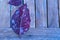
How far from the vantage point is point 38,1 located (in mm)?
1801

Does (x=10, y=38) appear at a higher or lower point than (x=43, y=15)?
lower

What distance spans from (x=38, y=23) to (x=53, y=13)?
0.63 ft

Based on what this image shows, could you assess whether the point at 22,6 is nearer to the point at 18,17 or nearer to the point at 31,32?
the point at 18,17

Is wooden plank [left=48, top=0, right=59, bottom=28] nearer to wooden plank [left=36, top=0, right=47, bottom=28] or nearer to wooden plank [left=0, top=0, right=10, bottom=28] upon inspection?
wooden plank [left=36, top=0, right=47, bottom=28]

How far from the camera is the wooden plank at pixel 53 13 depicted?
1812 mm

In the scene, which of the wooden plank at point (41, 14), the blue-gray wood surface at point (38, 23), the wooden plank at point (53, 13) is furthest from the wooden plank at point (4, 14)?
the wooden plank at point (53, 13)

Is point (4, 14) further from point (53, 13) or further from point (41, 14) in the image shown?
point (53, 13)

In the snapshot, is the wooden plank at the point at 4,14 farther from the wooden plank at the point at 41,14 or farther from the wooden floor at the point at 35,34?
the wooden plank at the point at 41,14

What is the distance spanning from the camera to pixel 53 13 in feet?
5.95

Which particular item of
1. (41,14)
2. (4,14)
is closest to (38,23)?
(41,14)

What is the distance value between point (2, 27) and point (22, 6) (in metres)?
0.30

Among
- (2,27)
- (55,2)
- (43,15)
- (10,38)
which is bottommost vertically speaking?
(10,38)

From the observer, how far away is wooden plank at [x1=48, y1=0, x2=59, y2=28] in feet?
5.95

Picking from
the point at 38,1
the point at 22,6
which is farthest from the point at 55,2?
the point at 22,6
